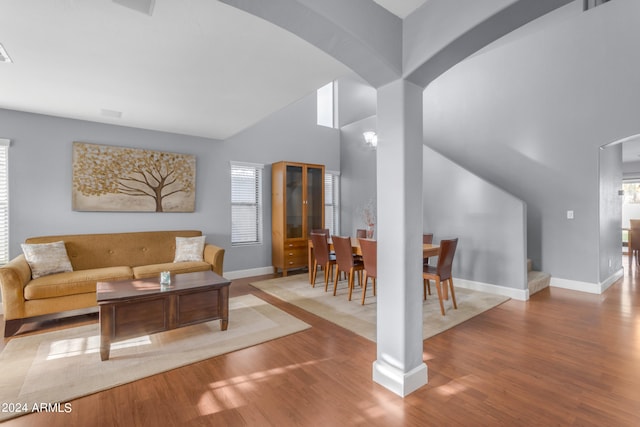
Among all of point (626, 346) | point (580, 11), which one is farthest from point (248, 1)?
point (580, 11)

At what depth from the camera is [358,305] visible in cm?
397

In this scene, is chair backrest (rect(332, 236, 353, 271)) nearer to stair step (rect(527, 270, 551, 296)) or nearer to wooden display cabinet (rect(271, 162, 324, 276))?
wooden display cabinet (rect(271, 162, 324, 276))

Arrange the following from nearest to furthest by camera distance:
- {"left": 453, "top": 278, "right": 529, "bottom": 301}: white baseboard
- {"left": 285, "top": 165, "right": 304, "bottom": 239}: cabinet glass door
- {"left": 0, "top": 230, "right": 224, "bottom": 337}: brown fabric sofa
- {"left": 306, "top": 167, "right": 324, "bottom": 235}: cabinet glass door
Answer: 1. {"left": 0, "top": 230, "right": 224, "bottom": 337}: brown fabric sofa
2. {"left": 453, "top": 278, "right": 529, "bottom": 301}: white baseboard
3. {"left": 285, "top": 165, "right": 304, "bottom": 239}: cabinet glass door
4. {"left": 306, "top": 167, "right": 324, "bottom": 235}: cabinet glass door

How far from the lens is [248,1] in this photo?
5.10ft

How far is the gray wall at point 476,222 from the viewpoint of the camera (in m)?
4.25

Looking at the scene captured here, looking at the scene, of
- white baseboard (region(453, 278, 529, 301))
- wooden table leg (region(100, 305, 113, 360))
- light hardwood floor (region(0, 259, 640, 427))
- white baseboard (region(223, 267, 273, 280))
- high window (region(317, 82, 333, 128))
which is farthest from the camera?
high window (region(317, 82, 333, 128))

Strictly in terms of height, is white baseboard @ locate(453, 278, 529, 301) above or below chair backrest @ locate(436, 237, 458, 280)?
below

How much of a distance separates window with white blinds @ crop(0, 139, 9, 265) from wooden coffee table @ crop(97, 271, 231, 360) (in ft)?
6.46

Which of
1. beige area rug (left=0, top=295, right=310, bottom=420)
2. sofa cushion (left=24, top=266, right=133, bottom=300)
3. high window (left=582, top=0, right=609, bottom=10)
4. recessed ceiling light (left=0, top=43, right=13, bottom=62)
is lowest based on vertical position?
beige area rug (left=0, top=295, right=310, bottom=420)

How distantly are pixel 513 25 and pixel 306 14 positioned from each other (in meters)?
1.14

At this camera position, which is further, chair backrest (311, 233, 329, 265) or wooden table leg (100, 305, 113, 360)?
chair backrest (311, 233, 329, 265)

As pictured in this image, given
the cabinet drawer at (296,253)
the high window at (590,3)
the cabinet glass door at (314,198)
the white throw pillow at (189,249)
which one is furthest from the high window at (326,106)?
the high window at (590,3)

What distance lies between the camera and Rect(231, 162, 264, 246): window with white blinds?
18.7ft

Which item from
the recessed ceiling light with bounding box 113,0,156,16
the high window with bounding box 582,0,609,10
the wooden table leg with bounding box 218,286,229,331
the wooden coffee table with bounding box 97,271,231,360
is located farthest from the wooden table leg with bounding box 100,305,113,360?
the high window with bounding box 582,0,609,10
